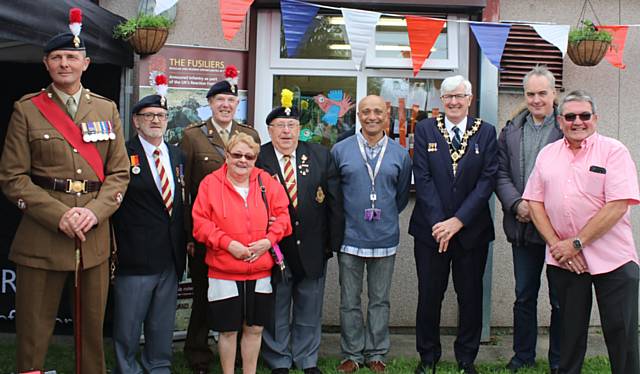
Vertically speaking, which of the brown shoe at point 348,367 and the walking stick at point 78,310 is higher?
the walking stick at point 78,310

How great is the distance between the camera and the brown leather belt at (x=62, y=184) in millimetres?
4332

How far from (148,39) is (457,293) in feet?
9.68

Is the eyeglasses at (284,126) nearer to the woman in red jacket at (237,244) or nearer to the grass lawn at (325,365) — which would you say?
the woman in red jacket at (237,244)

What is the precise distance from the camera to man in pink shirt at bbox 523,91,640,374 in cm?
442

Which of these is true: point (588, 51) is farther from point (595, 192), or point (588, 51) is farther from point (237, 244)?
point (237, 244)

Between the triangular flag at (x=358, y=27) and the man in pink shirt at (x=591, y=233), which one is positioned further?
the triangular flag at (x=358, y=27)

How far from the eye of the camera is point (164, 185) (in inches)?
190

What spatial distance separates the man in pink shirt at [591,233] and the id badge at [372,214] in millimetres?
1163

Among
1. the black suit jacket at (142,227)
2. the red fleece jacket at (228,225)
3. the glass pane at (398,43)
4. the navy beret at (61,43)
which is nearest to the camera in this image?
the navy beret at (61,43)

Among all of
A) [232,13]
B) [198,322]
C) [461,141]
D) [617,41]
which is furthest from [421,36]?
[198,322]

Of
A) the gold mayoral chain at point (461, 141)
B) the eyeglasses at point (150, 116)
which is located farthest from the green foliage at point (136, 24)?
the gold mayoral chain at point (461, 141)

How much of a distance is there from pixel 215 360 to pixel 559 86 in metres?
3.67

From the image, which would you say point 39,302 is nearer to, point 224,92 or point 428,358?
point 224,92

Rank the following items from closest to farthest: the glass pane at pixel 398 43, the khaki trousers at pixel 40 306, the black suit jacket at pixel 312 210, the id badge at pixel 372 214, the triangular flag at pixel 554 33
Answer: the khaki trousers at pixel 40 306, the black suit jacket at pixel 312 210, the id badge at pixel 372 214, the triangular flag at pixel 554 33, the glass pane at pixel 398 43
